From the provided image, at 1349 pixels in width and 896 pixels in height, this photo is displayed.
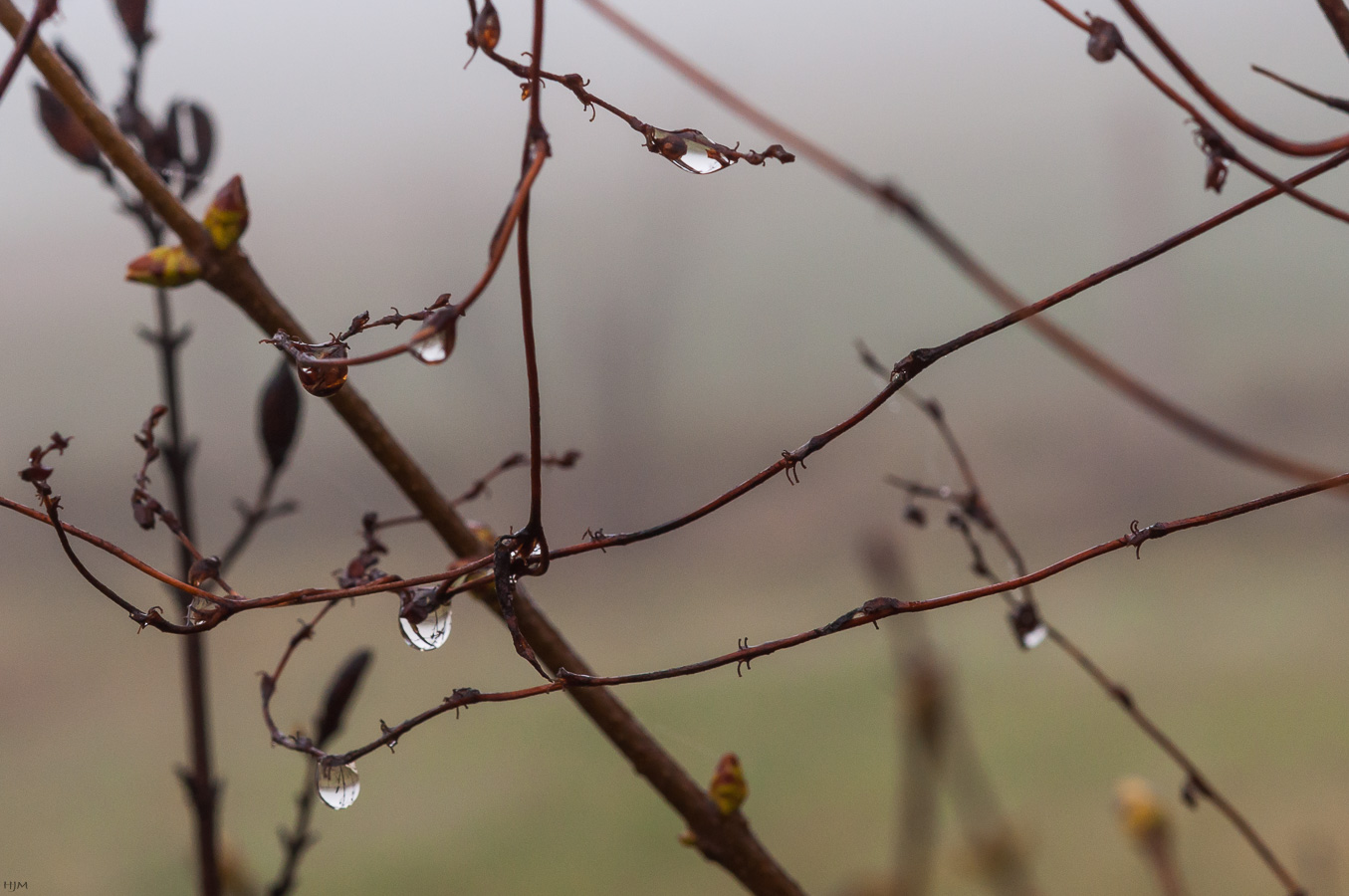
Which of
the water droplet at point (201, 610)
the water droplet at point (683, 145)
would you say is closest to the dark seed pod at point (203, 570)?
the water droplet at point (201, 610)

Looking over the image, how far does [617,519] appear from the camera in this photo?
31.2 inches

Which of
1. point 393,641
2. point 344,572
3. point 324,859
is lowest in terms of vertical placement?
point 344,572

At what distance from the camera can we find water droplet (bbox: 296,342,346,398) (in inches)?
5.7

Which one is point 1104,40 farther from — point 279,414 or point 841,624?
point 279,414

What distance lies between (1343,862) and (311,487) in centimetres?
77

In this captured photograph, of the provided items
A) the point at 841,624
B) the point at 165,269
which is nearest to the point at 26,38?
the point at 165,269

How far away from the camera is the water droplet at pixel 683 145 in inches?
6.0

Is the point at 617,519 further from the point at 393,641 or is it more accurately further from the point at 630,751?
the point at 630,751

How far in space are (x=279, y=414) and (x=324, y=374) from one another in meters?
0.13

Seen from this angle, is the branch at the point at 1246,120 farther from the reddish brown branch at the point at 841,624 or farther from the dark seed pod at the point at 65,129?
the dark seed pod at the point at 65,129

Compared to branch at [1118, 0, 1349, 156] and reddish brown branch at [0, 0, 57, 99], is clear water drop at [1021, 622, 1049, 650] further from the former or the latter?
reddish brown branch at [0, 0, 57, 99]

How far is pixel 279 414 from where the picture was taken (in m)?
0.26

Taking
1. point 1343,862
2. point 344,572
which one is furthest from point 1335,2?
point 1343,862

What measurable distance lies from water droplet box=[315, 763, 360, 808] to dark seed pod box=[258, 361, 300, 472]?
112 millimetres
